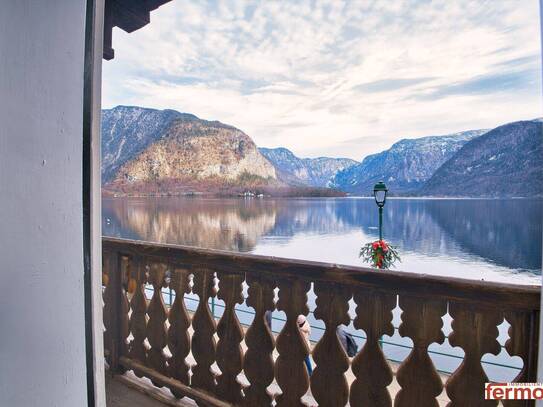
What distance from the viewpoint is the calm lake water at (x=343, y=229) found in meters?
38.4

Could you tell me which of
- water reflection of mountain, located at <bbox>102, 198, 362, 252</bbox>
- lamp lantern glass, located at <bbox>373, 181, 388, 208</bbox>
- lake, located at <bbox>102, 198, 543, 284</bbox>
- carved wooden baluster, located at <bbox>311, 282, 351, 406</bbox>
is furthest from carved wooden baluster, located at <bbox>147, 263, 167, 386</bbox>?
water reflection of mountain, located at <bbox>102, 198, 362, 252</bbox>

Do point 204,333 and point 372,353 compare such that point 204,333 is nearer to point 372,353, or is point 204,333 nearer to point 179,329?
point 179,329

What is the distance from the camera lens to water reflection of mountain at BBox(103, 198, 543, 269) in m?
42.6

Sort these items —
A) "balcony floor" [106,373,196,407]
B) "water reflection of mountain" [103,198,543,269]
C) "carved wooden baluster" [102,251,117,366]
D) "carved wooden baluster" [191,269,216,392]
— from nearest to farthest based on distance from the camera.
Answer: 1. "carved wooden baluster" [191,269,216,392]
2. "balcony floor" [106,373,196,407]
3. "carved wooden baluster" [102,251,117,366]
4. "water reflection of mountain" [103,198,543,269]

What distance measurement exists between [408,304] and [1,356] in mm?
1042

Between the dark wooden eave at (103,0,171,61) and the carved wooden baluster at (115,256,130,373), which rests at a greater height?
the dark wooden eave at (103,0,171,61)

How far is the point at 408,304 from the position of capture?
106cm

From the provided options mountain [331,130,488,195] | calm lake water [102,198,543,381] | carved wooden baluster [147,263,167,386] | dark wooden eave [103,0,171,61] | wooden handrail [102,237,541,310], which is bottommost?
calm lake water [102,198,543,381]

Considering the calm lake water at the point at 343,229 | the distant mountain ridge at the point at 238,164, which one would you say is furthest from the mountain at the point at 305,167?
the calm lake water at the point at 343,229

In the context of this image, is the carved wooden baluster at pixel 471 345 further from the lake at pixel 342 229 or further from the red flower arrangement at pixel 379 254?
the lake at pixel 342 229

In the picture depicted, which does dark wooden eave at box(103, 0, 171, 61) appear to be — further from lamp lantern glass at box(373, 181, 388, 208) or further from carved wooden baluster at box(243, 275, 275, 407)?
lamp lantern glass at box(373, 181, 388, 208)

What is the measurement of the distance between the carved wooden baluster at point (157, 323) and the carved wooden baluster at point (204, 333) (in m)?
0.24

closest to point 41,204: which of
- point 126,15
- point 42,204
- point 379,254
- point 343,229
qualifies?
point 42,204

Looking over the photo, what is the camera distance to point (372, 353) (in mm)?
1139
